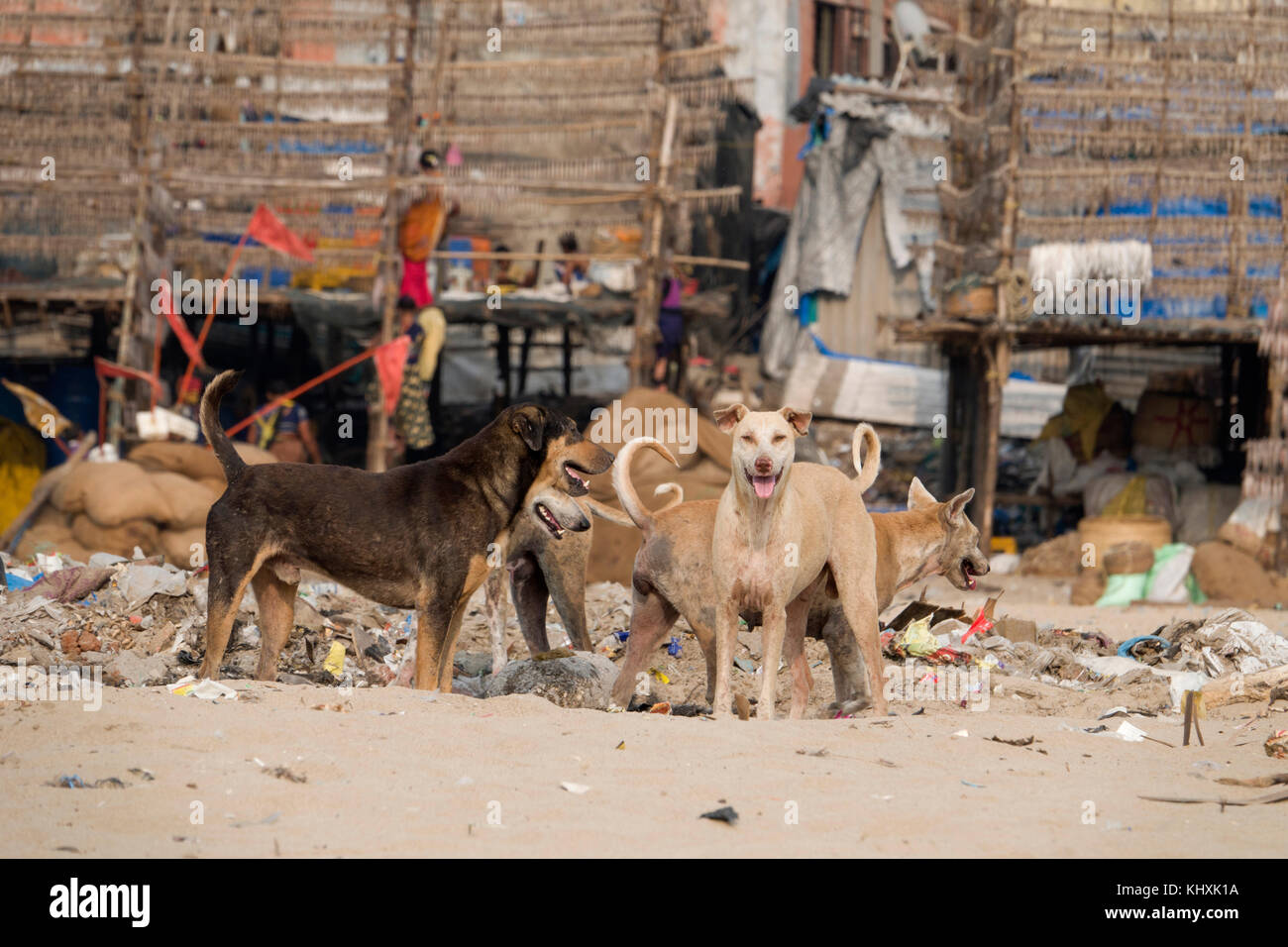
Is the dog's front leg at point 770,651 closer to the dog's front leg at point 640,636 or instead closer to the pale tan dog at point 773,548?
the pale tan dog at point 773,548

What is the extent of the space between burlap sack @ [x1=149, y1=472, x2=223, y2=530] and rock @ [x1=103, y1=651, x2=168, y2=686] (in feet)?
15.6

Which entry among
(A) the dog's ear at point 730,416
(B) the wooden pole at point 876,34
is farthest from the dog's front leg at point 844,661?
(B) the wooden pole at point 876,34

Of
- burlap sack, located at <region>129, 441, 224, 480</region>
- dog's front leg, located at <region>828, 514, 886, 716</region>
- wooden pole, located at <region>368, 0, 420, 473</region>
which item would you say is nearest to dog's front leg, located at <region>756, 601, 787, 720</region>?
dog's front leg, located at <region>828, 514, 886, 716</region>

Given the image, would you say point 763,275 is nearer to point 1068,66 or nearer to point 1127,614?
point 1068,66

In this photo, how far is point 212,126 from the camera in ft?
58.6

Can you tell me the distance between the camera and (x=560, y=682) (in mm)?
7805

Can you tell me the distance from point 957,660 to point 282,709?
4.81 m

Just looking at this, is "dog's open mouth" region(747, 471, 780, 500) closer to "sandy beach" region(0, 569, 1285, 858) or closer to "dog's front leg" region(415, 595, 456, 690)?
"sandy beach" region(0, 569, 1285, 858)

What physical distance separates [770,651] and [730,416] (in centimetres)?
114

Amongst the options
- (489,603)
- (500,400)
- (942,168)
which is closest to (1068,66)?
(942,168)

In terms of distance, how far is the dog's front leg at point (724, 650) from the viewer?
23.1ft

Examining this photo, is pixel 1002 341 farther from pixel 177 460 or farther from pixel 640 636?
pixel 640 636

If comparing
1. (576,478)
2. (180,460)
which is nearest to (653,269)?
(180,460)

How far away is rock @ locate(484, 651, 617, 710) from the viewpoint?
25.5 ft
